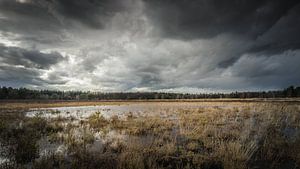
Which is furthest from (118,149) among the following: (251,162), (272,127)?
(272,127)

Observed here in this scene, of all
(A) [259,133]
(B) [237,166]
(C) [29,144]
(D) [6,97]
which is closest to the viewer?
(B) [237,166]

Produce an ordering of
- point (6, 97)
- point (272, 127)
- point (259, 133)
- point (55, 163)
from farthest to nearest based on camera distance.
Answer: point (6, 97)
point (272, 127)
point (259, 133)
point (55, 163)

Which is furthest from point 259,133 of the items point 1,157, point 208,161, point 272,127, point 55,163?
point 1,157

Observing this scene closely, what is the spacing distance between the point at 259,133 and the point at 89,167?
8575mm

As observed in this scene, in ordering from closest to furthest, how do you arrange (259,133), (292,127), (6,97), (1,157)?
1. (1,157)
2. (259,133)
3. (292,127)
4. (6,97)

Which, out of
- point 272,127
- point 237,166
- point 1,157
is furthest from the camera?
point 272,127

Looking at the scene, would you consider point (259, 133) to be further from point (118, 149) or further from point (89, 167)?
point (89, 167)

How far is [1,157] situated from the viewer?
6.95m

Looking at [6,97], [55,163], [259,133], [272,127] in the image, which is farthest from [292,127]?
[6,97]

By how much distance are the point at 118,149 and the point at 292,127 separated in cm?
1254

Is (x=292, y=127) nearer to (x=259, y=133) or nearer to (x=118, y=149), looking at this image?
(x=259, y=133)

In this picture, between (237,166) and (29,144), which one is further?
(29,144)

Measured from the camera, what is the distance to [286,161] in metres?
6.55

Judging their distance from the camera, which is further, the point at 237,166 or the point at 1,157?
the point at 1,157
